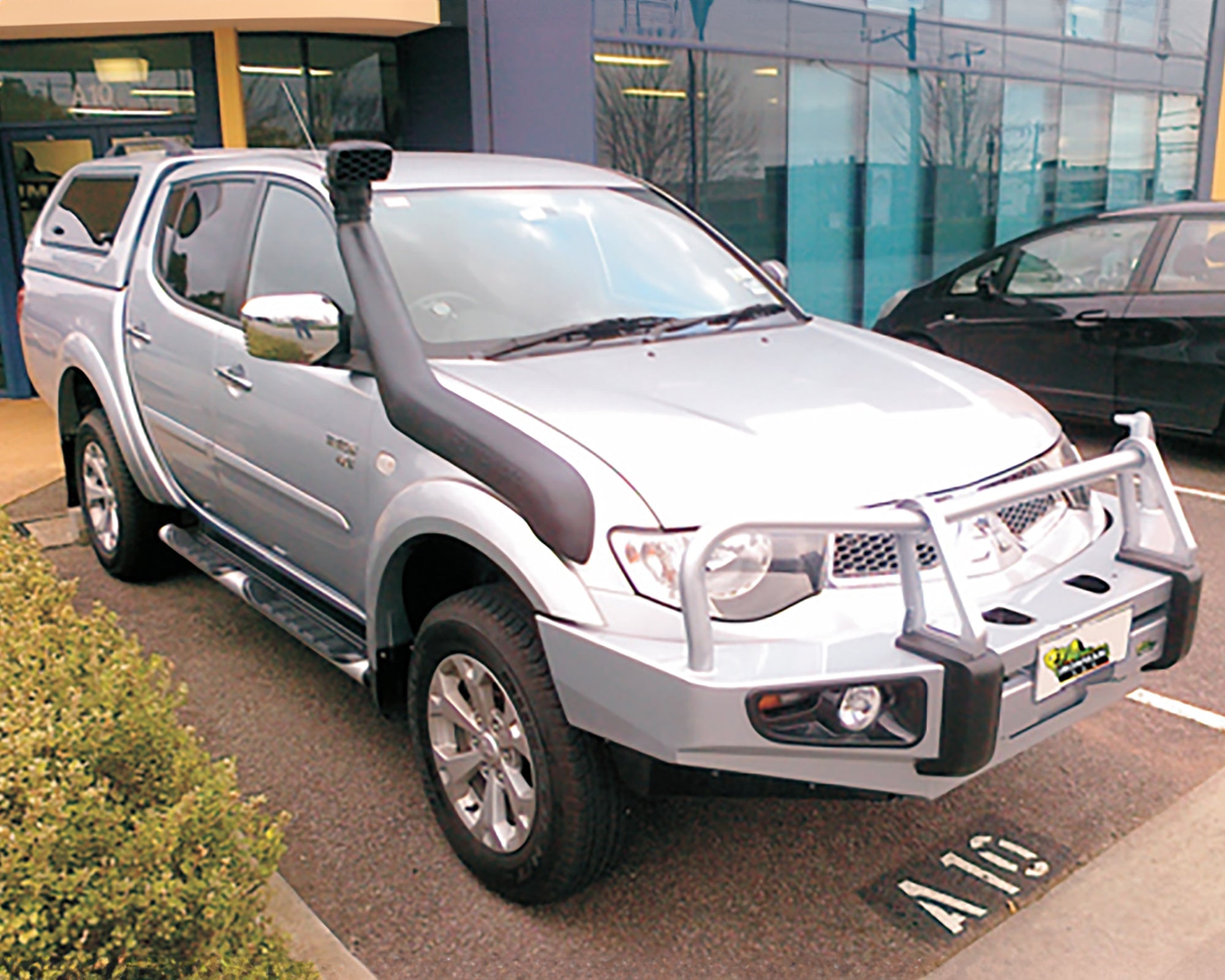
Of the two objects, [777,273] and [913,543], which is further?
[777,273]

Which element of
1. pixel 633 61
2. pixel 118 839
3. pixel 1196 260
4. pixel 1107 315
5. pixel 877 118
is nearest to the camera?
pixel 118 839

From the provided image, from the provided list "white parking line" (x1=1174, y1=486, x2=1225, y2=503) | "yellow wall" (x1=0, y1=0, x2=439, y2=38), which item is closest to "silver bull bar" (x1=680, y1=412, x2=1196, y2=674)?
"white parking line" (x1=1174, y1=486, x2=1225, y2=503)

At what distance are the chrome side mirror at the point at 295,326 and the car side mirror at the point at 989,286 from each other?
6.01m

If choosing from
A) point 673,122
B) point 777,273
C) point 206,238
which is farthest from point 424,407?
point 673,122

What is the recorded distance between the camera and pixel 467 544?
3.07 m

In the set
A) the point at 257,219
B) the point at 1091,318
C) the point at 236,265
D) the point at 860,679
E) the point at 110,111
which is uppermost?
the point at 110,111

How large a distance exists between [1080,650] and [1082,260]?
589 centimetres

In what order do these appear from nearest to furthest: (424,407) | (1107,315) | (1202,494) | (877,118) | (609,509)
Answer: (609,509)
(424,407)
(1202,494)
(1107,315)
(877,118)

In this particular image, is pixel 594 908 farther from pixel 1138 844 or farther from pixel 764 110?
pixel 764 110

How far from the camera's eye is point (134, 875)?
6.99 feet

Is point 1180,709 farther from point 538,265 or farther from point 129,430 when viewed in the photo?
point 129,430

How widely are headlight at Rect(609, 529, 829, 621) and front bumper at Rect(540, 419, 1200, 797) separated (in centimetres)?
7

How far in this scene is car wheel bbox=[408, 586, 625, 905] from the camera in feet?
9.27

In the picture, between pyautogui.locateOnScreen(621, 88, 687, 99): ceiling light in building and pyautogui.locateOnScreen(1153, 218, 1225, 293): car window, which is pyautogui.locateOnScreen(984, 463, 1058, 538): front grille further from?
pyautogui.locateOnScreen(621, 88, 687, 99): ceiling light in building
